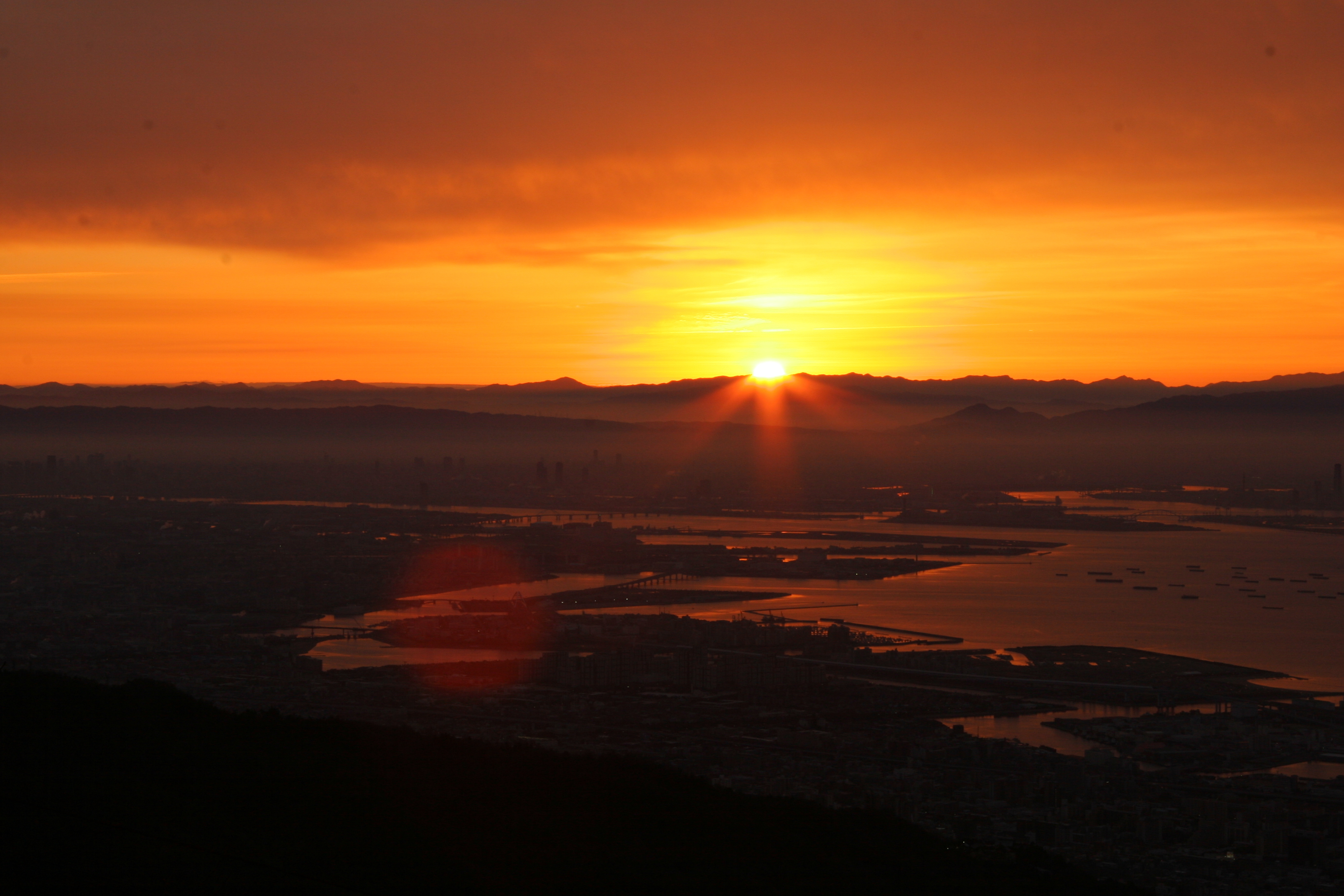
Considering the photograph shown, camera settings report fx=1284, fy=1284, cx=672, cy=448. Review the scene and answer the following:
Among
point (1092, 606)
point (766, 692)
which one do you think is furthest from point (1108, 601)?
point (766, 692)

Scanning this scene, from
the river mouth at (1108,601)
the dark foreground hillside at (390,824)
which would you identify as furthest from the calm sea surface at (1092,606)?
the dark foreground hillside at (390,824)

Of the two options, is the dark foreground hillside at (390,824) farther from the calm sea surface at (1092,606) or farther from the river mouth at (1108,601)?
the river mouth at (1108,601)

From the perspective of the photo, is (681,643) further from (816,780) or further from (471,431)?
(471,431)

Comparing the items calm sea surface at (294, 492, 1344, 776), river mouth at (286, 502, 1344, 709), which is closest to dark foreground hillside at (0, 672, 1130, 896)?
calm sea surface at (294, 492, 1344, 776)

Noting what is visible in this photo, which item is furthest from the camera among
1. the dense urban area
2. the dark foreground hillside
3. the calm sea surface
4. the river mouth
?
the river mouth

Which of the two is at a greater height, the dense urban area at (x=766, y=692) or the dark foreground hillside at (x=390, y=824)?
the dark foreground hillside at (x=390, y=824)

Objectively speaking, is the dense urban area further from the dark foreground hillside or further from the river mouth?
the dark foreground hillside

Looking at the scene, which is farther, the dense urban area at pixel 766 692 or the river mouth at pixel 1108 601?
the river mouth at pixel 1108 601

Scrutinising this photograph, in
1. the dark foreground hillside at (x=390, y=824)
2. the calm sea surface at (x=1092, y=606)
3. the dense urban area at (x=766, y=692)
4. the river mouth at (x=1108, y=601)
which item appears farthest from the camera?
the river mouth at (x=1108, y=601)

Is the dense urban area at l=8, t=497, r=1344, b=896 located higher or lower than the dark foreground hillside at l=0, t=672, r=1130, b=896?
lower
